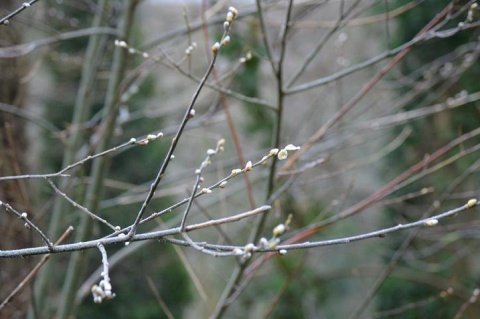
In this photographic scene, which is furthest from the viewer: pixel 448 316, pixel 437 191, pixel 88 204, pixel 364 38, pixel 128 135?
pixel 364 38

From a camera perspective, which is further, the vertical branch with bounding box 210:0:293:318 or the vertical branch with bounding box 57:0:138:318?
the vertical branch with bounding box 57:0:138:318

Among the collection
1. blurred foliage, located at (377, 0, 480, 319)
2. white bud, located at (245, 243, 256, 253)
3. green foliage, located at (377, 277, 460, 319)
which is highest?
white bud, located at (245, 243, 256, 253)

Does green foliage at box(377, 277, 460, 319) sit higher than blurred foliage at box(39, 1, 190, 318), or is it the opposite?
blurred foliage at box(39, 1, 190, 318)

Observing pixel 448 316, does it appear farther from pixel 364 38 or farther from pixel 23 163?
pixel 364 38

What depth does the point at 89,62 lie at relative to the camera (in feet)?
13.6

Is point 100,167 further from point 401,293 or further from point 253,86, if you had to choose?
point 401,293

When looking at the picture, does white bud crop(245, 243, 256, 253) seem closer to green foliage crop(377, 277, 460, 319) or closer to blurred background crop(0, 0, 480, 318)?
blurred background crop(0, 0, 480, 318)

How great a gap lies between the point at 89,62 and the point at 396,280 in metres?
3.83

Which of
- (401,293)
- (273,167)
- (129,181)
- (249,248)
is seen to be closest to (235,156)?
(129,181)

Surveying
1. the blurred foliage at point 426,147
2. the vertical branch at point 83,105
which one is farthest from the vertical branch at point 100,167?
the blurred foliage at point 426,147

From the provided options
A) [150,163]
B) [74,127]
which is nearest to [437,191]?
[150,163]

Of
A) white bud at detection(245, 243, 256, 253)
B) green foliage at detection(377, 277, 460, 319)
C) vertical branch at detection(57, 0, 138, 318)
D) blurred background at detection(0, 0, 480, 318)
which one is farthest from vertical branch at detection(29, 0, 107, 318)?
green foliage at detection(377, 277, 460, 319)

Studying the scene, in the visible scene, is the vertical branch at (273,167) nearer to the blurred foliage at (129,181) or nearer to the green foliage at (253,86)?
the green foliage at (253,86)

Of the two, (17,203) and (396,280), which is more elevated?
(17,203)
